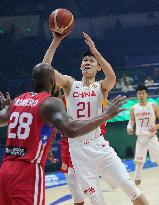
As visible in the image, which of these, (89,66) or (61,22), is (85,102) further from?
(61,22)

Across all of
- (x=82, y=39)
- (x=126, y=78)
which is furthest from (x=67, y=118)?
(x=82, y=39)

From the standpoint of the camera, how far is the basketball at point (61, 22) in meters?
4.65

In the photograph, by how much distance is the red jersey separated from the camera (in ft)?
10.0

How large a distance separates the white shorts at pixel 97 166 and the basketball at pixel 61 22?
1.21 m

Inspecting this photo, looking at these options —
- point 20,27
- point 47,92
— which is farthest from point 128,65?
point 47,92

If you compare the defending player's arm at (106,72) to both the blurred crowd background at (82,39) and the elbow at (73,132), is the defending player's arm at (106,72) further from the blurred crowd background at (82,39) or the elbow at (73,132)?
the blurred crowd background at (82,39)

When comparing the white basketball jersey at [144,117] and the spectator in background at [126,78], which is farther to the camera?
the spectator in background at [126,78]

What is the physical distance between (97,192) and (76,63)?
36.3ft

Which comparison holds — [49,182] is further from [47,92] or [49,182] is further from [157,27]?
[157,27]

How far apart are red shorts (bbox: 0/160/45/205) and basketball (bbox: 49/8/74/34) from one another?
1968 millimetres

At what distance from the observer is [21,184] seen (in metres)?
2.98

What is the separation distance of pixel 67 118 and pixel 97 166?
1781 millimetres

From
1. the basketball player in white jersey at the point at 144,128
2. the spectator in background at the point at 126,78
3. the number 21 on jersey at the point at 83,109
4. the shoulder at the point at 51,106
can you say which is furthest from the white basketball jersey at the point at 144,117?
the spectator in background at the point at 126,78

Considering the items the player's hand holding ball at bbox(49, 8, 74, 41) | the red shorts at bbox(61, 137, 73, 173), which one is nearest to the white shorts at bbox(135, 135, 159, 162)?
the red shorts at bbox(61, 137, 73, 173)
